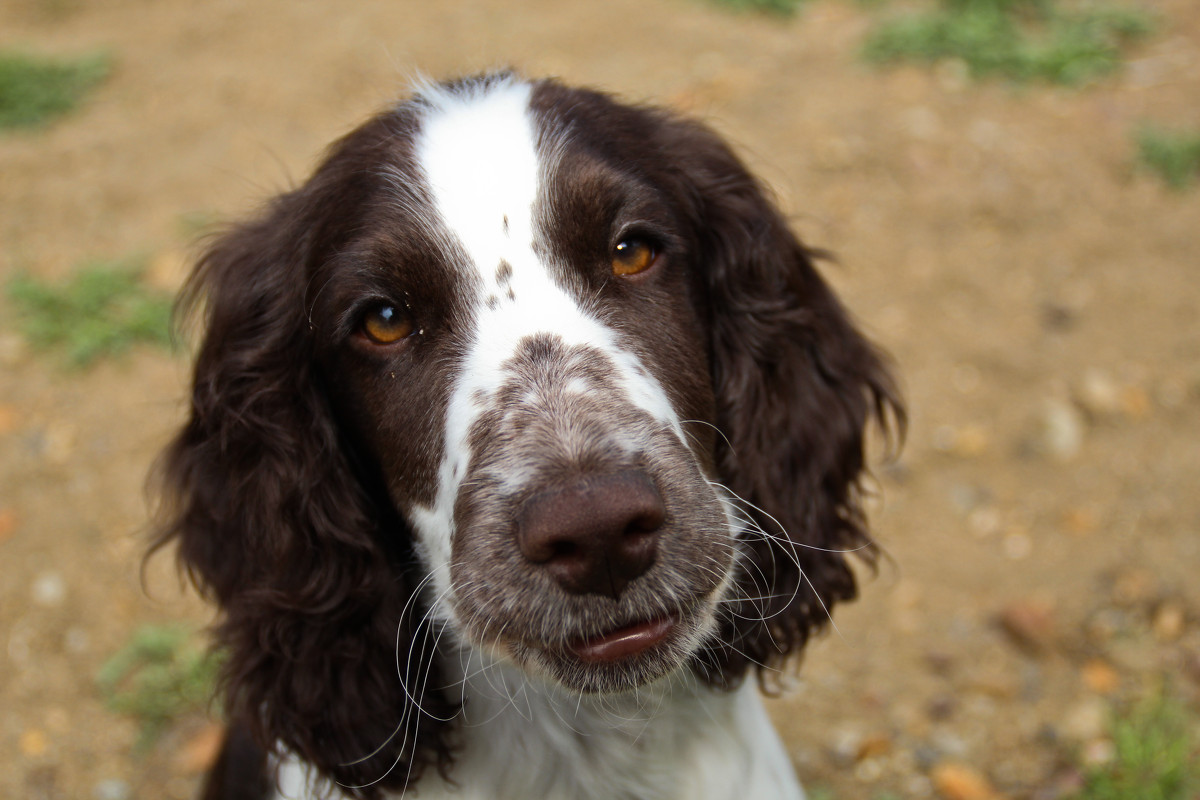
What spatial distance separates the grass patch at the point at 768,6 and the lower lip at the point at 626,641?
6.54 metres

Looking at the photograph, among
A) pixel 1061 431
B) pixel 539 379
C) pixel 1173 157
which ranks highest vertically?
pixel 539 379

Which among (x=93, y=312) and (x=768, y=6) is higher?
(x=768, y=6)

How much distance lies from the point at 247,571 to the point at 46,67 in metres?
6.64

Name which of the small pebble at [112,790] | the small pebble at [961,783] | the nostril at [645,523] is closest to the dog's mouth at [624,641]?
the nostril at [645,523]

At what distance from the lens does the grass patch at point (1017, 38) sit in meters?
7.00

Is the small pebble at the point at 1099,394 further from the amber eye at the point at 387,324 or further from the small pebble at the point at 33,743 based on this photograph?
the small pebble at the point at 33,743

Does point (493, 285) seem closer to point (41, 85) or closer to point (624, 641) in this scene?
point (624, 641)

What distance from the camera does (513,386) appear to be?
2.28 m

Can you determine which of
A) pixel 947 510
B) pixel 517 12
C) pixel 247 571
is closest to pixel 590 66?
pixel 517 12

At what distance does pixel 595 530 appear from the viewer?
1960 millimetres

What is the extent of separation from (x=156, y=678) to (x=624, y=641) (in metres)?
2.84

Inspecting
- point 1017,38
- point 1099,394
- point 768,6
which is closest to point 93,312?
point 768,6

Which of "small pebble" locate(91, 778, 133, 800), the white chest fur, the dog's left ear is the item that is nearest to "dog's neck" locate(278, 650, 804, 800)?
the white chest fur

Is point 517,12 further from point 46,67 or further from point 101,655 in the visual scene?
point 101,655
